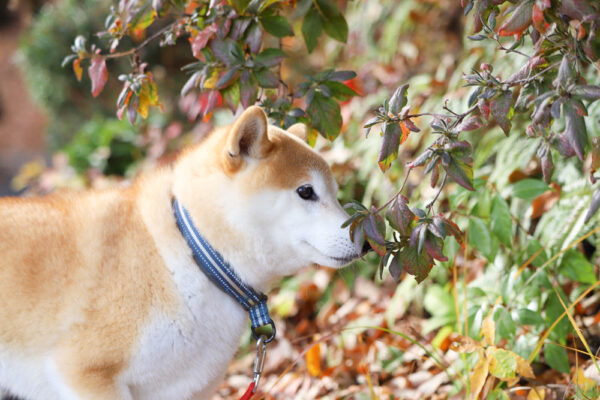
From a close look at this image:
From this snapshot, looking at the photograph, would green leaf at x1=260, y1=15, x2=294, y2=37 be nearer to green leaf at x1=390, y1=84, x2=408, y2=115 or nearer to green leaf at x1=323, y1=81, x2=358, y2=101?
green leaf at x1=323, y1=81, x2=358, y2=101

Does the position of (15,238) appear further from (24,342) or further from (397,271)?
(397,271)

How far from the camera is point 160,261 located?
6.19 ft

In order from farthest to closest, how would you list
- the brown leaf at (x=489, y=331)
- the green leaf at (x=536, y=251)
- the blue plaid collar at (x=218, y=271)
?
1. the green leaf at (x=536, y=251)
2. the brown leaf at (x=489, y=331)
3. the blue plaid collar at (x=218, y=271)

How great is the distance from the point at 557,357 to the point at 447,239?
0.58 metres

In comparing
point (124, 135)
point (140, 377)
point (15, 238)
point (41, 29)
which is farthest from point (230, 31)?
point (41, 29)

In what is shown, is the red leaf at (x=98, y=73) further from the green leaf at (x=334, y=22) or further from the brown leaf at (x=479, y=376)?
the brown leaf at (x=479, y=376)

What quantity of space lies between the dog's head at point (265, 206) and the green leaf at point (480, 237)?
2.11 ft

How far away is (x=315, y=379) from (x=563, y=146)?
1.88 metres

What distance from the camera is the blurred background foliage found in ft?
7.66

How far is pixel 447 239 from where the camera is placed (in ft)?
7.94

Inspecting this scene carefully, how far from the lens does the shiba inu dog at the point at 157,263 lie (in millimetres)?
1778

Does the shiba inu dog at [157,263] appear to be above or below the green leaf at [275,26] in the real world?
below

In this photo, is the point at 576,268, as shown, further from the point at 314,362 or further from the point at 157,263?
the point at 157,263

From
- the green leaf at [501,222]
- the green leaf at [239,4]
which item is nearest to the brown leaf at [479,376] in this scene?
the green leaf at [501,222]
